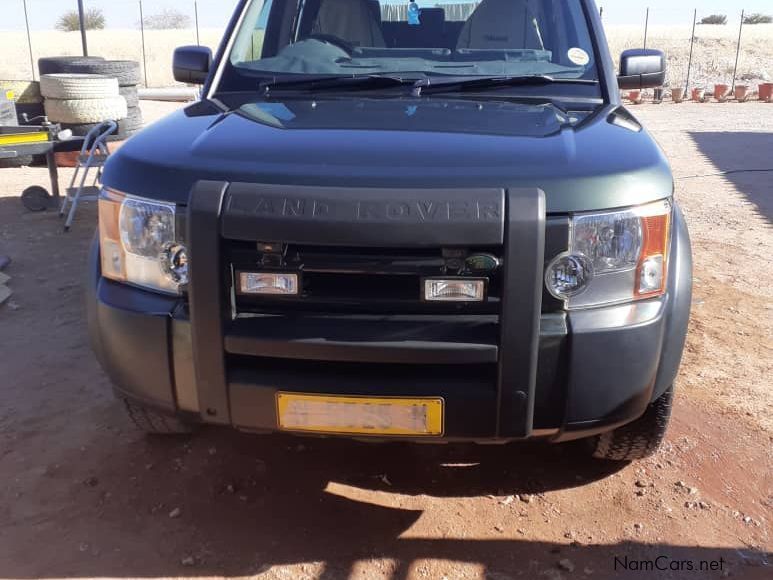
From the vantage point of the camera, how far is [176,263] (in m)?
2.38

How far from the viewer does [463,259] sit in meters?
2.20

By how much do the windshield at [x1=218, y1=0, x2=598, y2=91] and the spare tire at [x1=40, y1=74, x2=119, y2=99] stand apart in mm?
5841

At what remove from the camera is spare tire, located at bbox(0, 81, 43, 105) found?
32.4 feet

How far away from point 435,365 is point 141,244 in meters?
0.99

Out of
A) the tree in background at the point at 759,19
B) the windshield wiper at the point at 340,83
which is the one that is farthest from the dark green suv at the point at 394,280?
the tree in background at the point at 759,19

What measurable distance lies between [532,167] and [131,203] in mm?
1229

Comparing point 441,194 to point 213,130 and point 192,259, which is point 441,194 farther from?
point 213,130

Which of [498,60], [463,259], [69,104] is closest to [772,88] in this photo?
[69,104]

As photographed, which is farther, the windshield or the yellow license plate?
the windshield

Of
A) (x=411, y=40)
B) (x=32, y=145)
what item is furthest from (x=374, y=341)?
(x=32, y=145)

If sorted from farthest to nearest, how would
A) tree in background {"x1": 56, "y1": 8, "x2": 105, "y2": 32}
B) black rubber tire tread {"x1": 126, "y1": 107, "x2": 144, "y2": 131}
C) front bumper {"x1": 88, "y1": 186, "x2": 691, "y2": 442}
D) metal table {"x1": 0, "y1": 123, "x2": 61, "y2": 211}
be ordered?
1. tree in background {"x1": 56, "y1": 8, "x2": 105, "y2": 32}
2. black rubber tire tread {"x1": 126, "y1": 107, "x2": 144, "y2": 131}
3. metal table {"x1": 0, "y1": 123, "x2": 61, "y2": 211}
4. front bumper {"x1": 88, "y1": 186, "x2": 691, "y2": 442}

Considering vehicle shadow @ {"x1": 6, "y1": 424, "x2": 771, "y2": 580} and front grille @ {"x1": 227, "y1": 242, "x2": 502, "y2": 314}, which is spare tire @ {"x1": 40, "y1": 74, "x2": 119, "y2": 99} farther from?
front grille @ {"x1": 227, "y1": 242, "x2": 502, "y2": 314}

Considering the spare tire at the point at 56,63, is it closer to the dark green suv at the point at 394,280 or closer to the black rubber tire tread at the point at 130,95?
the black rubber tire tread at the point at 130,95

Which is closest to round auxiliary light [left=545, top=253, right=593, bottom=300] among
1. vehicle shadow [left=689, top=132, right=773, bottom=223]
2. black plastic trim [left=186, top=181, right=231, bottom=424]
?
black plastic trim [left=186, top=181, right=231, bottom=424]
